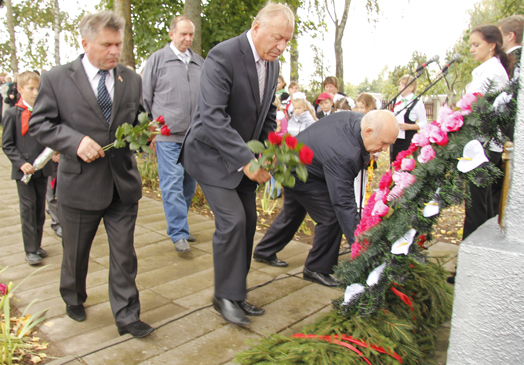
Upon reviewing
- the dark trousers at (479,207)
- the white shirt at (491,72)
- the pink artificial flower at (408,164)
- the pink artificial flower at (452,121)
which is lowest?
the dark trousers at (479,207)

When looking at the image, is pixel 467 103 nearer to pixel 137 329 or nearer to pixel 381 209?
pixel 381 209

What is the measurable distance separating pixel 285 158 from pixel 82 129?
132 centimetres

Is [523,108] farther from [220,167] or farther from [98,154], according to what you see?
[98,154]

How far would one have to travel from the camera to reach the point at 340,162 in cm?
331

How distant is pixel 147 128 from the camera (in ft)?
9.47

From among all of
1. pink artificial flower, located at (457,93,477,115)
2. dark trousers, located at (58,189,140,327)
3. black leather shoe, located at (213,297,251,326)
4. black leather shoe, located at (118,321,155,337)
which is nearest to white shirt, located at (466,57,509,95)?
pink artificial flower, located at (457,93,477,115)

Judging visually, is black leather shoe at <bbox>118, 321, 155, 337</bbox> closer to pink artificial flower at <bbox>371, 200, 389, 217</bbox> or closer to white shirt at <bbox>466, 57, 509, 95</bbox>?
pink artificial flower at <bbox>371, 200, 389, 217</bbox>

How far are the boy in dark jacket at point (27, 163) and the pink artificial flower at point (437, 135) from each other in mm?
3663

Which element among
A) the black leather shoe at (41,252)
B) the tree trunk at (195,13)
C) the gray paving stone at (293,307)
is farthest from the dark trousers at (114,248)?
the tree trunk at (195,13)

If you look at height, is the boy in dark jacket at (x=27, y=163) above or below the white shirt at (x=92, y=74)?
below

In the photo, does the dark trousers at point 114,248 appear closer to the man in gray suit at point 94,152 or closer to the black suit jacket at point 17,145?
the man in gray suit at point 94,152

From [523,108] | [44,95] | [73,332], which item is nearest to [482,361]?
[523,108]

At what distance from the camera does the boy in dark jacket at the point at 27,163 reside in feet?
14.0

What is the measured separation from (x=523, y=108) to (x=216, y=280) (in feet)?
6.98
